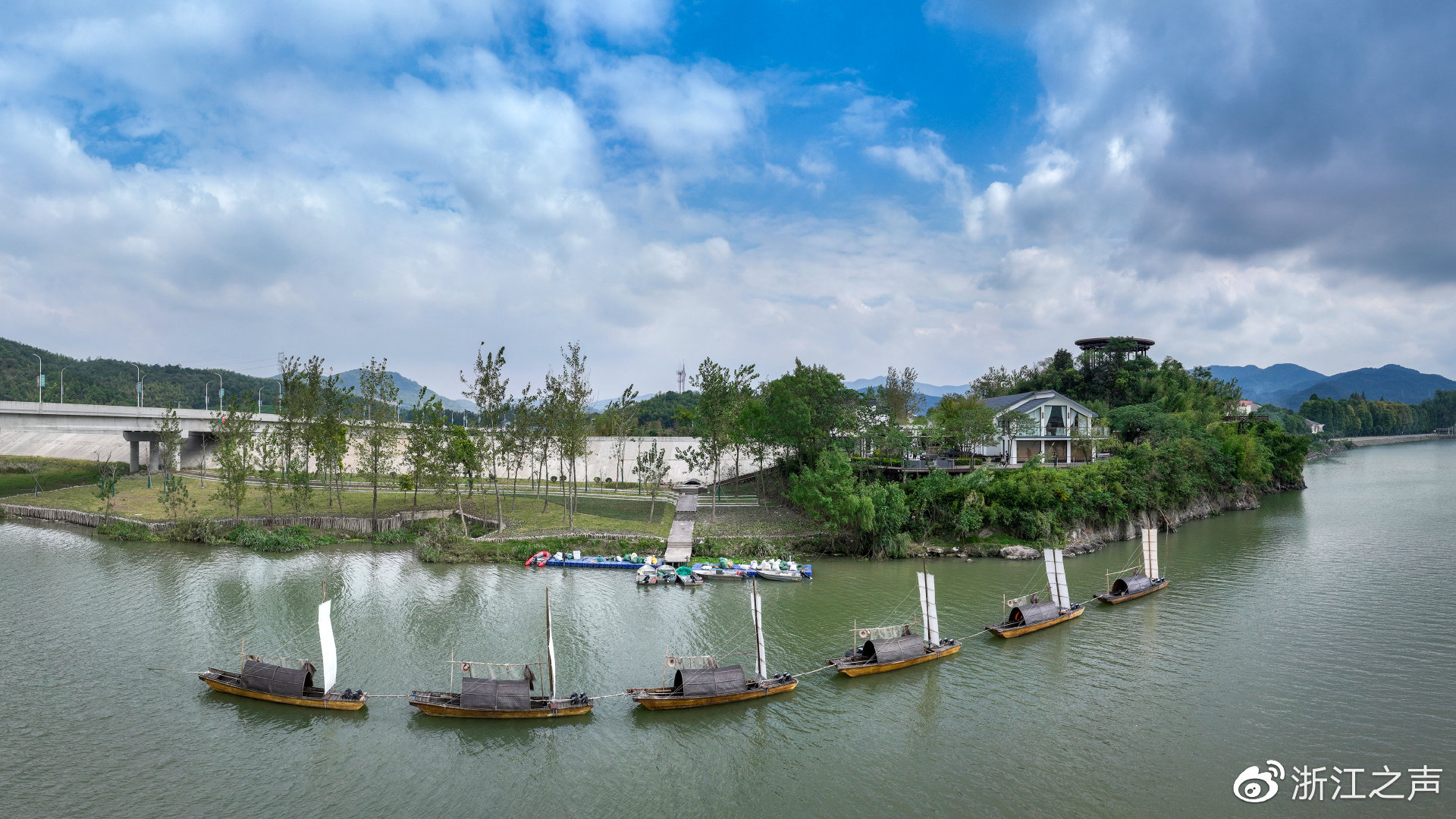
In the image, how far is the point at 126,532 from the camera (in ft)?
147

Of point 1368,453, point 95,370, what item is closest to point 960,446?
point 1368,453

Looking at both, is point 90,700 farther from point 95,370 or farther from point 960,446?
point 95,370

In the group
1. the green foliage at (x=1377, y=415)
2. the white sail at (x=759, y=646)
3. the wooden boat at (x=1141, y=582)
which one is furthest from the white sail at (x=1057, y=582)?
the green foliage at (x=1377, y=415)

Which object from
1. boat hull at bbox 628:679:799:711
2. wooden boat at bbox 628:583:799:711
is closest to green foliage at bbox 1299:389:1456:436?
wooden boat at bbox 628:583:799:711

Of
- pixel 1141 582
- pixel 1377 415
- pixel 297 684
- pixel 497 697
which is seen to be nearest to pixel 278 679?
pixel 297 684

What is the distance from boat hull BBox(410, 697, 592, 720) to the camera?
2050 centimetres

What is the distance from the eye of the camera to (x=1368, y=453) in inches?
5202

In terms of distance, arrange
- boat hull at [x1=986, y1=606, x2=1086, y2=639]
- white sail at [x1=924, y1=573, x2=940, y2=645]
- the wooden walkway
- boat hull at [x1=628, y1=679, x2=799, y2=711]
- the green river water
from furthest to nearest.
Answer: the wooden walkway < boat hull at [x1=986, y1=606, x2=1086, y2=639] < white sail at [x1=924, y1=573, x2=940, y2=645] < boat hull at [x1=628, y1=679, x2=799, y2=711] < the green river water

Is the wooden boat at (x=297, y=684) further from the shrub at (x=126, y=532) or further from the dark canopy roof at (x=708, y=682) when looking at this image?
the shrub at (x=126, y=532)

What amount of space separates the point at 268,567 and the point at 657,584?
22651 mm

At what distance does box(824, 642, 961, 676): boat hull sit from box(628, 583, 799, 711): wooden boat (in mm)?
2484

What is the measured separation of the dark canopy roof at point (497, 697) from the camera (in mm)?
20438

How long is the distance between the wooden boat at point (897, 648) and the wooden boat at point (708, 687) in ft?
10.0

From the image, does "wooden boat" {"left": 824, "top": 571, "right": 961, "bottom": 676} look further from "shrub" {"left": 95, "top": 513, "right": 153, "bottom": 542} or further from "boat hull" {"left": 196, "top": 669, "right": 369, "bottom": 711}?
"shrub" {"left": 95, "top": 513, "right": 153, "bottom": 542}
